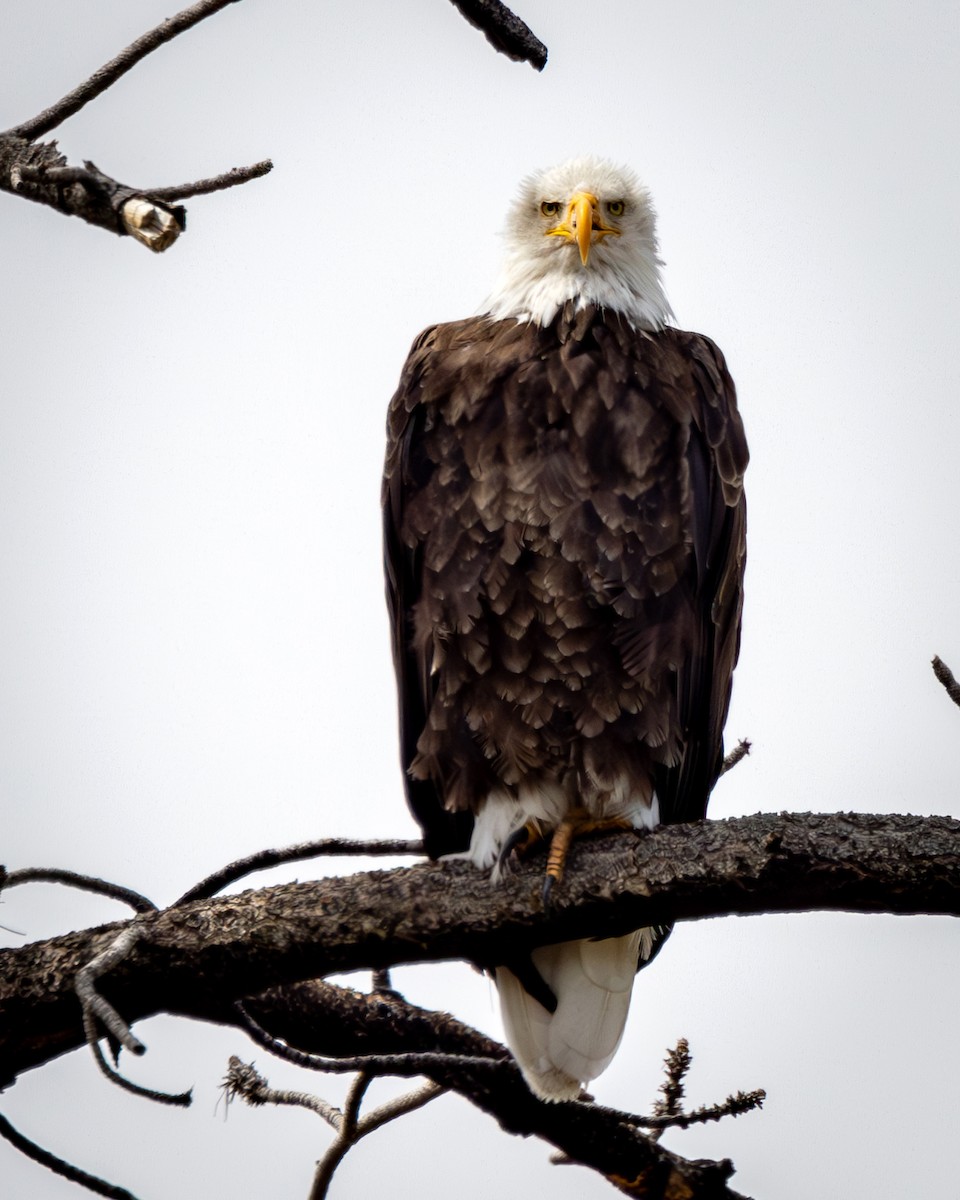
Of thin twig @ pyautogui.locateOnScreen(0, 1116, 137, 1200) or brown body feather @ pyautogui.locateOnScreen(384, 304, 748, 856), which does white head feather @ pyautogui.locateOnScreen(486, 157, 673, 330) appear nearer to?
brown body feather @ pyautogui.locateOnScreen(384, 304, 748, 856)

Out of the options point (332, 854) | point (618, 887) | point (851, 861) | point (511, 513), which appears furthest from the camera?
point (511, 513)

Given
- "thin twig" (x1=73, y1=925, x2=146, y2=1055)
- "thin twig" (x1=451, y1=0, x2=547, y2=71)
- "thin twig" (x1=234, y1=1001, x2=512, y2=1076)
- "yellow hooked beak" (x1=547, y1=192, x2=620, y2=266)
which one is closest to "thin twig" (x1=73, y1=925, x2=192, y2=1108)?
"thin twig" (x1=73, y1=925, x2=146, y2=1055)

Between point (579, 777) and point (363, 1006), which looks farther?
point (579, 777)

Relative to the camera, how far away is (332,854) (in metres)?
3.46

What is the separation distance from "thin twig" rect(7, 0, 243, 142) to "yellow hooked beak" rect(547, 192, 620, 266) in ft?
5.69

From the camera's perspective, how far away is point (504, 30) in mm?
2838

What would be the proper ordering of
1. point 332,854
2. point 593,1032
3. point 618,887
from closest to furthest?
point 618,887, point 332,854, point 593,1032

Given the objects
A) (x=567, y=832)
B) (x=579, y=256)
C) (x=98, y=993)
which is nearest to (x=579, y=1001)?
(x=567, y=832)

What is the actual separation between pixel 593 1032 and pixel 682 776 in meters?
0.73

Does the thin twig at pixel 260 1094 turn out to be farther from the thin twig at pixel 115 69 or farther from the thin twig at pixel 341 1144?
the thin twig at pixel 115 69

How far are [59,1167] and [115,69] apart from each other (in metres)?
2.06

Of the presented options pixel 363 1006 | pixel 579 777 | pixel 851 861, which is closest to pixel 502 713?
pixel 579 777

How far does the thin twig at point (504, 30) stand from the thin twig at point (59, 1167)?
228 cm

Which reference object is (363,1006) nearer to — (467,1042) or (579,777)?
(467,1042)
